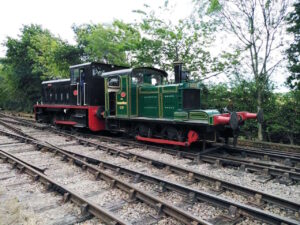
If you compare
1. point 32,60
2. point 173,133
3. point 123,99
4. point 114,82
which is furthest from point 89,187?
point 32,60

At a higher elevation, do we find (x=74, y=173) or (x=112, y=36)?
(x=112, y=36)

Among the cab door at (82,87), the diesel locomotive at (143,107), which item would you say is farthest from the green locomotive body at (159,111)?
the cab door at (82,87)

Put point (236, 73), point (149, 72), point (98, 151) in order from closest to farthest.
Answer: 1. point (98, 151)
2. point (149, 72)
3. point (236, 73)

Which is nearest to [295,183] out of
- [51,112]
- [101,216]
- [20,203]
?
[101,216]

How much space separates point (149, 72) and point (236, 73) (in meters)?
4.35

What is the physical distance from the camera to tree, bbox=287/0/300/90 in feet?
31.1

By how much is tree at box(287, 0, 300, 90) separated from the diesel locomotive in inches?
107

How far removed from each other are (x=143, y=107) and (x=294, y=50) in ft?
20.8

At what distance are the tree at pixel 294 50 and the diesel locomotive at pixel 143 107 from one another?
271cm

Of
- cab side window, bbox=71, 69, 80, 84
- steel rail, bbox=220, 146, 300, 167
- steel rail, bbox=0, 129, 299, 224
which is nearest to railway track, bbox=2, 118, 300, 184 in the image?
steel rail, bbox=220, 146, 300, 167

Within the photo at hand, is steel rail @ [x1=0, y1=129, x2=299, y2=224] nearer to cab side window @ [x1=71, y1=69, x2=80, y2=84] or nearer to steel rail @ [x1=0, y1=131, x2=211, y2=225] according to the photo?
steel rail @ [x1=0, y1=131, x2=211, y2=225]

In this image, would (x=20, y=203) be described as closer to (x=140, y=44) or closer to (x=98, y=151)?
(x=98, y=151)

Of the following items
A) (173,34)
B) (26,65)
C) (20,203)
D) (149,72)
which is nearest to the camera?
(20,203)

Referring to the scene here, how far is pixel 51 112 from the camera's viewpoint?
49.8 feet
